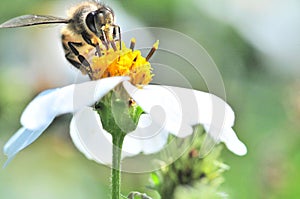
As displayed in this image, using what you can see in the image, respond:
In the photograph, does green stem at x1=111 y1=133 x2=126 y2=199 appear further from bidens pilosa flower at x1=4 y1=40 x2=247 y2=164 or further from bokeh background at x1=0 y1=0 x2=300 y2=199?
bokeh background at x1=0 y1=0 x2=300 y2=199

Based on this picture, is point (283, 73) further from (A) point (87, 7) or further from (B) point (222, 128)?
(B) point (222, 128)

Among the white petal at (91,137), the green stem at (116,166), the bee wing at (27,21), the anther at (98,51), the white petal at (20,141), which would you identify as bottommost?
the white petal at (20,141)

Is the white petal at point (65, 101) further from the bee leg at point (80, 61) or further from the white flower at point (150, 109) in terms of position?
the bee leg at point (80, 61)

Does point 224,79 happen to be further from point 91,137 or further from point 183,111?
point 183,111

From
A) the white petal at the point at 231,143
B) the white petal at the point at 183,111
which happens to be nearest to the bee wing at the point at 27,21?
the white petal at the point at 183,111

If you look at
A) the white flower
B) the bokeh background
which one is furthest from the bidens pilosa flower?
the bokeh background

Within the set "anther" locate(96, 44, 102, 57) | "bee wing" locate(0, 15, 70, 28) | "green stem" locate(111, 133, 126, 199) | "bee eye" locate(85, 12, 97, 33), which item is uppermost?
"bee eye" locate(85, 12, 97, 33)

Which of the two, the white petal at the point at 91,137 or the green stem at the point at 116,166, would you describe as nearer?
the green stem at the point at 116,166
